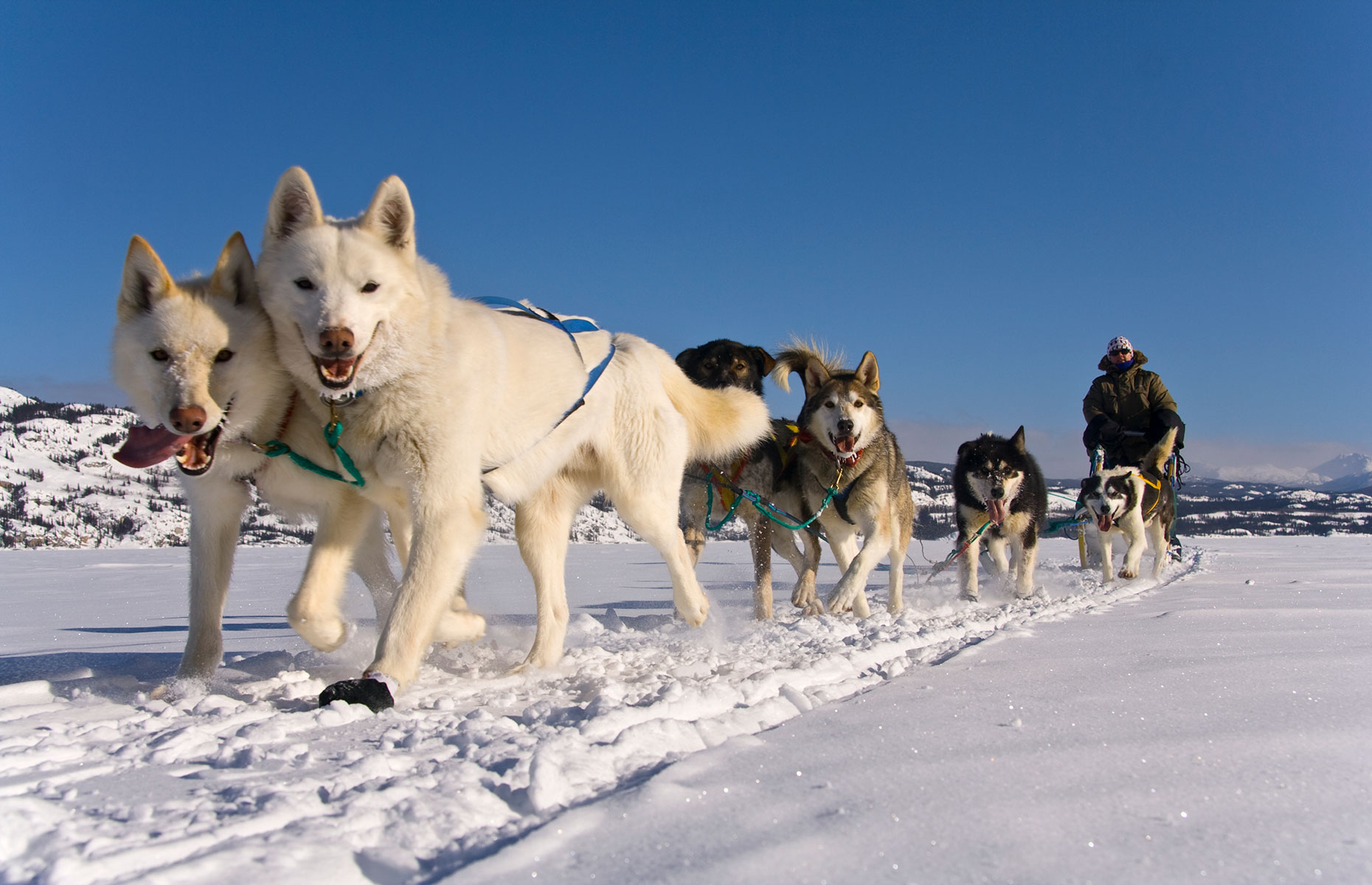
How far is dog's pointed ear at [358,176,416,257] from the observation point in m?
2.43

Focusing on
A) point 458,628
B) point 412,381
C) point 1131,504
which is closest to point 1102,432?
point 1131,504

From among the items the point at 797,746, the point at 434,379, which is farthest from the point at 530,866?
the point at 434,379

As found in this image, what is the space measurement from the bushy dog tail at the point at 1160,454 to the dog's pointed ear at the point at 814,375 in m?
4.21

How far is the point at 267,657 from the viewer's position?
124 inches

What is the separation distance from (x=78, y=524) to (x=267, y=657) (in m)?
27.3

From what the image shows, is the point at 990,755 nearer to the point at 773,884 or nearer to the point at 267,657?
the point at 773,884

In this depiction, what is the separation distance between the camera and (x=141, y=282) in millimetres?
2316

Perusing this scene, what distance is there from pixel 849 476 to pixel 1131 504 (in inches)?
163

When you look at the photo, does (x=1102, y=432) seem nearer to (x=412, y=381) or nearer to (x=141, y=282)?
(x=412, y=381)

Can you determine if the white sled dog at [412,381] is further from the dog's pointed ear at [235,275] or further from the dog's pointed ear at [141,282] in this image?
the dog's pointed ear at [141,282]

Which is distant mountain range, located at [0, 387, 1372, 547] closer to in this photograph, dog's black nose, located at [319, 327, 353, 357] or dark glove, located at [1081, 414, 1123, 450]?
dark glove, located at [1081, 414, 1123, 450]

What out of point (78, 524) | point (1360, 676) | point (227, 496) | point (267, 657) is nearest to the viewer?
point (1360, 676)

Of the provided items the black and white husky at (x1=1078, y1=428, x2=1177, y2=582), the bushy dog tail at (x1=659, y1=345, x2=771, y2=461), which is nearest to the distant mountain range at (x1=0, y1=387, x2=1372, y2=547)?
the black and white husky at (x1=1078, y1=428, x2=1177, y2=582)

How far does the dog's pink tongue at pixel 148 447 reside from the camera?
7.39 feet
